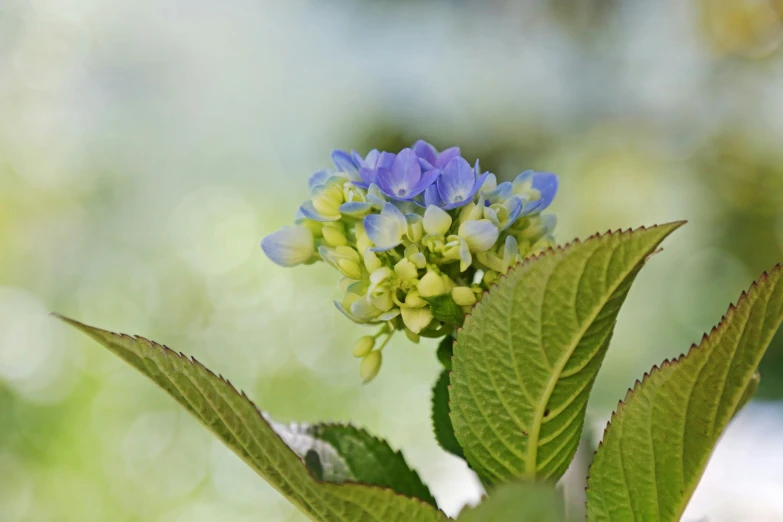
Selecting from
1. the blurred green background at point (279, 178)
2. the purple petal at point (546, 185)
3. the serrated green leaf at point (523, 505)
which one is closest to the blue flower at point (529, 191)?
the purple petal at point (546, 185)

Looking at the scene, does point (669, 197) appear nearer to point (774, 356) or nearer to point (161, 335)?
point (774, 356)

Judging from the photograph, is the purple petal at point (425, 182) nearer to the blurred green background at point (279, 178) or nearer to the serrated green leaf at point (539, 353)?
the serrated green leaf at point (539, 353)

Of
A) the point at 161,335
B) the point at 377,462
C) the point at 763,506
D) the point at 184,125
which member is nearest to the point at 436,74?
the point at 184,125

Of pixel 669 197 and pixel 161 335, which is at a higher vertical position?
pixel 669 197

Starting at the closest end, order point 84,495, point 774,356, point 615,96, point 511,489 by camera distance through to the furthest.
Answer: point 511,489 → point 84,495 → point 774,356 → point 615,96

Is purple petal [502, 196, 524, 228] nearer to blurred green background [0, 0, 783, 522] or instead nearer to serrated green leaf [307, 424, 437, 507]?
serrated green leaf [307, 424, 437, 507]

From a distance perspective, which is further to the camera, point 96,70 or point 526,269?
point 96,70

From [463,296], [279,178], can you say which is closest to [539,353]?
[463,296]

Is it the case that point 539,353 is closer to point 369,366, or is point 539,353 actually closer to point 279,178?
point 369,366
